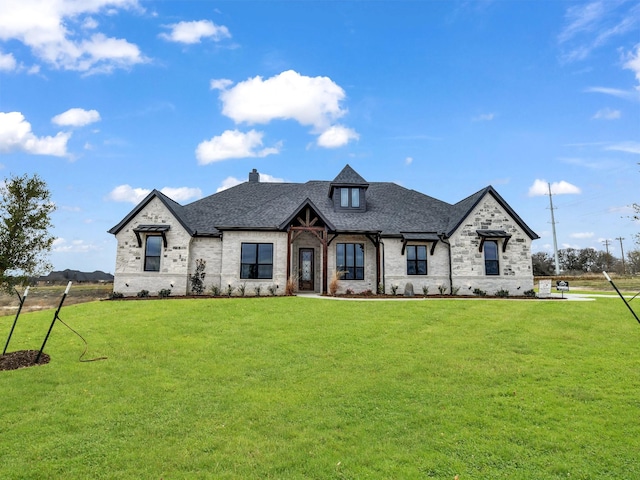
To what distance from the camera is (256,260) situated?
23438mm

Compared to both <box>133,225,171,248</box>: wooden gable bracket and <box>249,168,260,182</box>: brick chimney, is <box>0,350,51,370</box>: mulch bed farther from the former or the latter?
<box>249,168,260,182</box>: brick chimney

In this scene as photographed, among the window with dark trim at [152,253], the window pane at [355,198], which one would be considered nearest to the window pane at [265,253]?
the window with dark trim at [152,253]

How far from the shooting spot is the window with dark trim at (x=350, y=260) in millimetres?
24298

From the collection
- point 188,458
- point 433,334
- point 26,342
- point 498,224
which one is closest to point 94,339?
point 26,342

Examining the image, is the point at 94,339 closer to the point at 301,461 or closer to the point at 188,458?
the point at 188,458

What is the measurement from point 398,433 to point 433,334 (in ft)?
21.9

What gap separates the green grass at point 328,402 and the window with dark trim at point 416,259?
35.1 feet

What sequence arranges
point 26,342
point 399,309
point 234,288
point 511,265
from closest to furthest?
point 26,342 → point 399,309 → point 234,288 → point 511,265

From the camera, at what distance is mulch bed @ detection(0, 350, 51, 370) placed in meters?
9.80

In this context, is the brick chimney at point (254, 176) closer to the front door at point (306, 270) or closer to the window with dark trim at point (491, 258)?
the front door at point (306, 270)

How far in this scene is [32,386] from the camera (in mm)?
8383

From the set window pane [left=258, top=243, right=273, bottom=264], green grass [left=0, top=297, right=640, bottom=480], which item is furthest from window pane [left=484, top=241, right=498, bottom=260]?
window pane [left=258, top=243, right=273, bottom=264]

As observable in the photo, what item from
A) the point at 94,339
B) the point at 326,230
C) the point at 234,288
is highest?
the point at 326,230

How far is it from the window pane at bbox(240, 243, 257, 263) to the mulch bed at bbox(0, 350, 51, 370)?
13145 mm
